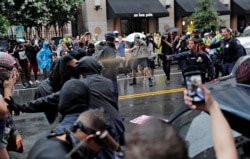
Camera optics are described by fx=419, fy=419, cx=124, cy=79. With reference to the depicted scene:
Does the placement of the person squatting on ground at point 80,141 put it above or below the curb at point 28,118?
above

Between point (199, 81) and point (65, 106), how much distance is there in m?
1.69

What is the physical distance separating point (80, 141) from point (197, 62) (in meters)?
7.11

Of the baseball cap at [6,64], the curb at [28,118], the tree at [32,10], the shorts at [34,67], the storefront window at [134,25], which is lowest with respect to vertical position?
the curb at [28,118]

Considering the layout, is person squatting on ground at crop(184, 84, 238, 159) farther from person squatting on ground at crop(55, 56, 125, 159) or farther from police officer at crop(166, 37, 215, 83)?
police officer at crop(166, 37, 215, 83)

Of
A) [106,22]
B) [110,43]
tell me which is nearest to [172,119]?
[110,43]

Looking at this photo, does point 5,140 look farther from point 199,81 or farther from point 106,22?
point 106,22

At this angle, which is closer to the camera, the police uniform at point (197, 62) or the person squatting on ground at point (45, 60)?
the police uniform at point (197, 62)

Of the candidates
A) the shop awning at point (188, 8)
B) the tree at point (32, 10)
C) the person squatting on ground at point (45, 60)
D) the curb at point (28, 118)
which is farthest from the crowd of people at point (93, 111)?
the shop awning at point (188, 8)

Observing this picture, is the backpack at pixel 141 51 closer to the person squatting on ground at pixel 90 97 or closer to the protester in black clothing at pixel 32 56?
the protester in black clothing at pixel 32 56

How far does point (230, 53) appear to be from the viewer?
29.6ft

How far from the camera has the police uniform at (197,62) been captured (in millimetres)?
8914

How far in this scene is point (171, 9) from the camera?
2900 cm

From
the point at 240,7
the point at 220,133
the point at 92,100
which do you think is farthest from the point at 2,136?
the point at 240,7

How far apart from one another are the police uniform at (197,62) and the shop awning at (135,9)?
17.3m
